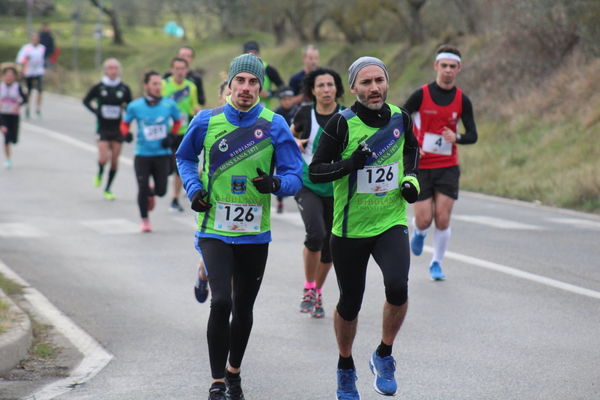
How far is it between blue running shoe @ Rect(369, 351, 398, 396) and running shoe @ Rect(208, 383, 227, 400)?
0.87 metres

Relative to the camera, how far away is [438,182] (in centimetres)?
1033

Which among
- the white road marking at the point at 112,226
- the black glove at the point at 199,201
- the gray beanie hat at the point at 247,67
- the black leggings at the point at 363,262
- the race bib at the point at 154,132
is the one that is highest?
the gray beanie hat at the point at 247,67

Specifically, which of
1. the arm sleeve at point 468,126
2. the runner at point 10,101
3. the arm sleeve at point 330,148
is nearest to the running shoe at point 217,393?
the arm sleeve at point 330,148

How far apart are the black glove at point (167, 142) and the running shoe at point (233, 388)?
7275mm

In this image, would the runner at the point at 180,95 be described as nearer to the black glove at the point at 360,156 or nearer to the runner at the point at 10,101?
the runner at the point at 10,101

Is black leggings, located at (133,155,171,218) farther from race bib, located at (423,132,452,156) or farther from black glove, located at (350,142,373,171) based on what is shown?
black glove, located at (350,142,373,171)

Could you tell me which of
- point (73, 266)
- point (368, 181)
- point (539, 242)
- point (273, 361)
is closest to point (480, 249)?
point (539, 242)

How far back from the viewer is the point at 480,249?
41.3 feet

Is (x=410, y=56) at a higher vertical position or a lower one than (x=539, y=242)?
higher

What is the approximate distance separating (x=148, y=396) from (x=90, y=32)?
76.2 meters

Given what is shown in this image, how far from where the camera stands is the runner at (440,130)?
10164 millimetres

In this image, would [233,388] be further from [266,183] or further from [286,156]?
[286,156]

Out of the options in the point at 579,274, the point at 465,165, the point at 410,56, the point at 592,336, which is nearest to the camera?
the point at 592,336

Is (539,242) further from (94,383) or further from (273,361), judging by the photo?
(94,383)
